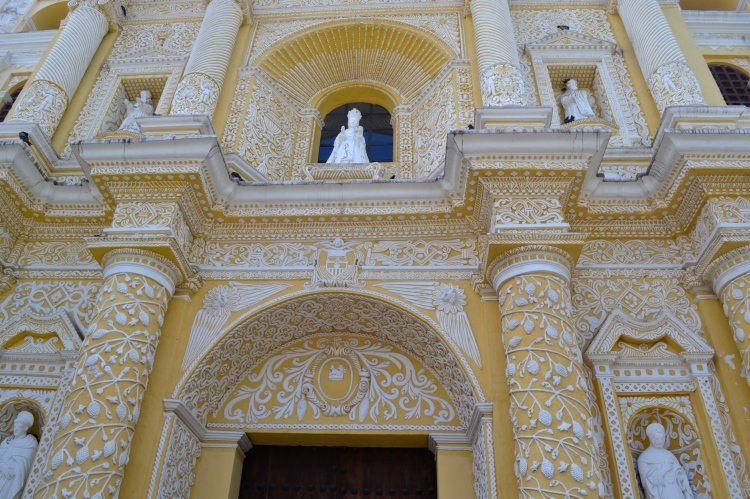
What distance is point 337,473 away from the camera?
235 inches

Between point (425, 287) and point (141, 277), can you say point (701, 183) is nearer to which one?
point (425, 287)

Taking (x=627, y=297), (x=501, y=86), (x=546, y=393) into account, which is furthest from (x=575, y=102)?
(x=546, y=393)

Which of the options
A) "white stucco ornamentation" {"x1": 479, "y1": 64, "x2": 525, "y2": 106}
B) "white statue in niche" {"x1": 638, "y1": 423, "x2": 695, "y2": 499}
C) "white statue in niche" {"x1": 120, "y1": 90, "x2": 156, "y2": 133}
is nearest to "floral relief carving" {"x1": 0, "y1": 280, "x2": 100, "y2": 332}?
"white statue in niche" {"x1": 120, "y1": 90, "x2": 156, "y2": 133}

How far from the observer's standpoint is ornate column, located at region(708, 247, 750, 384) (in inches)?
199

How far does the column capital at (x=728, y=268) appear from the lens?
530 centimetres

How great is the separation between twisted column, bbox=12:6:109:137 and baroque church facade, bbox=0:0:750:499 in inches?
1.8

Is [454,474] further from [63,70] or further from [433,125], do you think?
[63,70]

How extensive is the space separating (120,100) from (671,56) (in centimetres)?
704

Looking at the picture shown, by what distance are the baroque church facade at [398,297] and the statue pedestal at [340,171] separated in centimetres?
3

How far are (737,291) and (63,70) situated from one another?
8005 mm

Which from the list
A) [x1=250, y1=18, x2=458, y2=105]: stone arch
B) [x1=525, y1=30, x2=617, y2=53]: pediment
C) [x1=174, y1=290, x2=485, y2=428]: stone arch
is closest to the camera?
[x1=174, y1=290, x2=485, y2=428]: stone arch

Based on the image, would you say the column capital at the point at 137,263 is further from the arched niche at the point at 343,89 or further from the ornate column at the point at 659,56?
the ornate column at the point at 659,56

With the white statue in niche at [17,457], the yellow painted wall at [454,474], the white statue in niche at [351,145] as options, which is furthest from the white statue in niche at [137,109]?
the yellow painted wall at [454,474]

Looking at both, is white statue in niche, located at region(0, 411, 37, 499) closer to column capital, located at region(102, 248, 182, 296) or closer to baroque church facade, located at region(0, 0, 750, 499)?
baroque church facade, located at region(0, 0, 750, 499)
